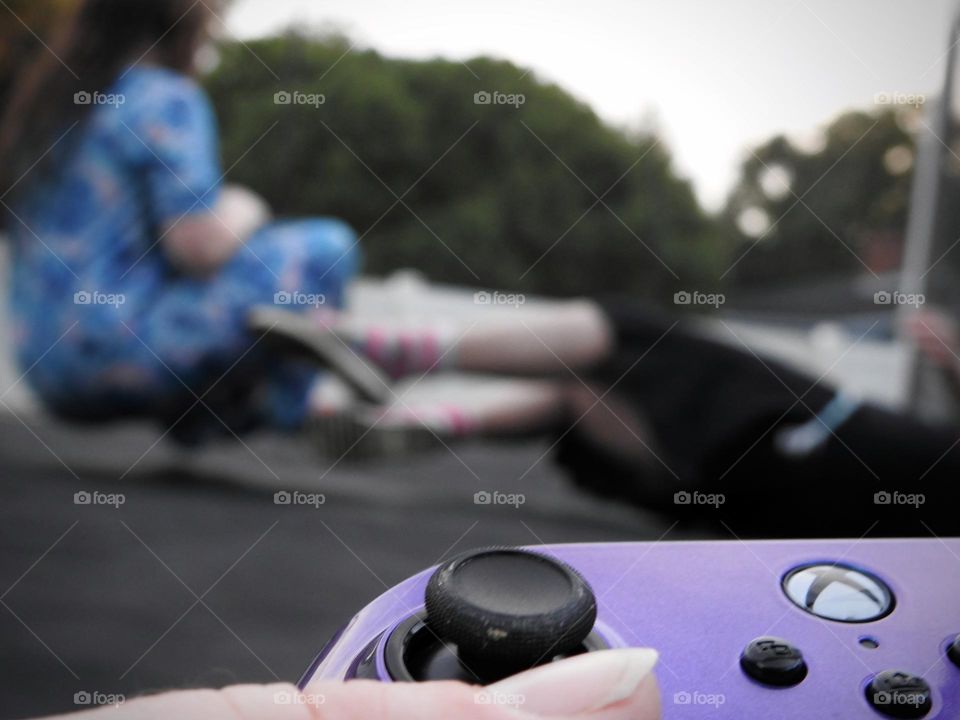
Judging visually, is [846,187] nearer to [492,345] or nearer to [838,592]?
[492,345]

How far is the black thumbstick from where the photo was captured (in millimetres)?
265

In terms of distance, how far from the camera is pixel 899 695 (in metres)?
0.29

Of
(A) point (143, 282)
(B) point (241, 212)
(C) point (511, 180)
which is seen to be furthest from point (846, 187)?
(C) point (511, 180)

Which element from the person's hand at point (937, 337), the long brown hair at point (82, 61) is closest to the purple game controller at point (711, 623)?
the person's hand at point (937, 337)

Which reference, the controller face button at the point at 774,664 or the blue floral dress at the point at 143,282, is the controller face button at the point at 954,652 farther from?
the blue floral dress at the point at 143,282

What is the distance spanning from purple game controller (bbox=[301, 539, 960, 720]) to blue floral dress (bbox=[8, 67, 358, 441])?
115 cm

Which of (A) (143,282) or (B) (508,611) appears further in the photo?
(A) (143,282)

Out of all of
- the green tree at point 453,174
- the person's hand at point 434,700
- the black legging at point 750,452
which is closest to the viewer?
the person's hand at point 434,700

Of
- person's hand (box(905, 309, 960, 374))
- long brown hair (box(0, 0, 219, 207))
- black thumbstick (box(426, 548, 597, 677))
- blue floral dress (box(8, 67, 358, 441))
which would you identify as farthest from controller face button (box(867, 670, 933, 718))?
long brown hair (box(0, 0, 219, 207))

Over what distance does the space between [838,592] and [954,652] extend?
0.15ft

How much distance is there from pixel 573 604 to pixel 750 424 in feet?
2.71

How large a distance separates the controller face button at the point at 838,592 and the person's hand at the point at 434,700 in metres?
0.11

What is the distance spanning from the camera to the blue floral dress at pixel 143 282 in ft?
4.22

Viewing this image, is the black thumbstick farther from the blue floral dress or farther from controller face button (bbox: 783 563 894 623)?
the blue floral dress
